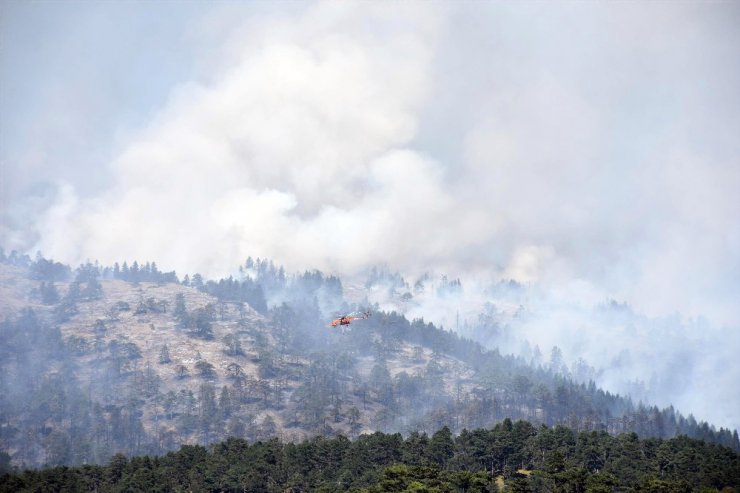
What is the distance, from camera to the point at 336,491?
197 meters

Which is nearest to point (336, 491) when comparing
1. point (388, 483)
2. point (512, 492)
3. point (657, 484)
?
point (388, 483)

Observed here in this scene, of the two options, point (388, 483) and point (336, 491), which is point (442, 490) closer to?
point (388, 483)

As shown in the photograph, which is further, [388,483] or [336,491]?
[336,491]

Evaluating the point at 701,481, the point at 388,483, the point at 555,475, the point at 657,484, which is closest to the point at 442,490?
the point at 388,483

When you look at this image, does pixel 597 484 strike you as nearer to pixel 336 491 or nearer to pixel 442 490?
pixel 442 490

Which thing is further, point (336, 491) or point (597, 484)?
point (336, 491)

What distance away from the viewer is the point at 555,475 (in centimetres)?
18800

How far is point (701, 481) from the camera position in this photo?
7781 inches

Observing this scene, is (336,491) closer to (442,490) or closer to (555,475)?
(442,490)

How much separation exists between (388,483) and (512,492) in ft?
84.6

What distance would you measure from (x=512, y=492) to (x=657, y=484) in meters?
29.1

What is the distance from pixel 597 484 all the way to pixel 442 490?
3213cm

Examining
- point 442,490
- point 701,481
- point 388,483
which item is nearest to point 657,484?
point 701,481

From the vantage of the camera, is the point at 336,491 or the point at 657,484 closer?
the point at 657,484
